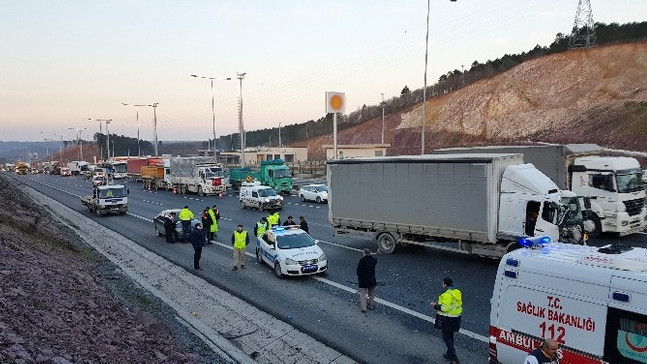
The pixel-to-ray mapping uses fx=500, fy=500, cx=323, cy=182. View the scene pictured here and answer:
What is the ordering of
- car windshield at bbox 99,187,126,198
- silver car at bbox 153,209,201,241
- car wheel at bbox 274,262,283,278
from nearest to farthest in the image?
car wheel at bbox 274,262,283,278
silver car at bbox 153,209,201,241
car windshield at bbox 99,187,126,198

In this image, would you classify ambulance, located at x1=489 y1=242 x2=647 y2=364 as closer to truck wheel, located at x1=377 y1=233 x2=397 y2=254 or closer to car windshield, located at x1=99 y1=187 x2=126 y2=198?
truck wheel, located at x1=377 y1=233 x2=397 y2=254

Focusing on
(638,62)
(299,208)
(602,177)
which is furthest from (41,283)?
(638,62)

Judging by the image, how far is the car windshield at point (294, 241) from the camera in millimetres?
16406

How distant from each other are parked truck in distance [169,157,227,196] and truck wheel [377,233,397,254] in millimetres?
28536

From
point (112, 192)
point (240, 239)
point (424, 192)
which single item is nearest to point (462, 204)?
point (424, 192)

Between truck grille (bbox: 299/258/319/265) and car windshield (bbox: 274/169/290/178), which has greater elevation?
car windshield (bbox: 274/169/290/178)

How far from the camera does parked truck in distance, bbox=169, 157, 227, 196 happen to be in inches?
1785

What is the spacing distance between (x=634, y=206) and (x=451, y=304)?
14.9 metres

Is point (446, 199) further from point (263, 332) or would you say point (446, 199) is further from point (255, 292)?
point (263, 332)

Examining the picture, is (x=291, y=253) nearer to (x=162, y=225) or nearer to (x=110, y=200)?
(x=162, y=225)

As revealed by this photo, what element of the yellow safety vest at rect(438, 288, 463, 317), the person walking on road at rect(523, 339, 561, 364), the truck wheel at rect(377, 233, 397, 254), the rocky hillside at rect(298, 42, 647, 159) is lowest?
the truck wheel at rect(377, 233, 397, 254)

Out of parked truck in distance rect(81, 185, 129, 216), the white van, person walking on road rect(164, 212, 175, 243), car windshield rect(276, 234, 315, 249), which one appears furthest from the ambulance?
parked truck in distance rect(81, 185, 129, 216)

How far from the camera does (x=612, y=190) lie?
19906mm

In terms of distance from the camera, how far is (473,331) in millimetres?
10945
